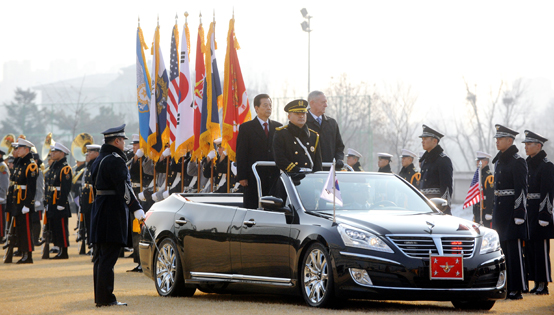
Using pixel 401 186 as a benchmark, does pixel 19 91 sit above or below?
above

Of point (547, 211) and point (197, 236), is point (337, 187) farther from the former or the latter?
point (547, 211)

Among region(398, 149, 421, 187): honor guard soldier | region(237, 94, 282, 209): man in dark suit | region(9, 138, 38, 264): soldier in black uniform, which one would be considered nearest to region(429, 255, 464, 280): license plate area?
region(237, 94, 282, 209): man in dark suit

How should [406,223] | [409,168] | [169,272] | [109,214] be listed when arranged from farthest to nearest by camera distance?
1. [409,168]
2. [169,272]
3. [109,214]
4. [406,223]

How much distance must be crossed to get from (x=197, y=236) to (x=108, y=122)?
54841 millimetres

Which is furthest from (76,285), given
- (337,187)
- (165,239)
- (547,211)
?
(547,211)

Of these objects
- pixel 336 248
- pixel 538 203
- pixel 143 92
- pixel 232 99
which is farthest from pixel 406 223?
pixel 143 92

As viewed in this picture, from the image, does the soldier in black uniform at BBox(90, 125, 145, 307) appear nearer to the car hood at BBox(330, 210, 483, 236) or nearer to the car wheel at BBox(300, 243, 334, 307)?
the car wheel at BBox(300, 243, 334, 307)

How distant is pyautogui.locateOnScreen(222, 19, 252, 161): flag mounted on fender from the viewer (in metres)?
15.7

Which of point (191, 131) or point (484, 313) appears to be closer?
point (484, 313)

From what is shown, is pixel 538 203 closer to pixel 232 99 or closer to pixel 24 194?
pixel 232 99

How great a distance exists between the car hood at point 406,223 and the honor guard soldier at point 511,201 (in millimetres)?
2378

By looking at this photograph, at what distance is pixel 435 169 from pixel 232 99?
5270mm

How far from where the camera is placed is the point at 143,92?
1812 cm

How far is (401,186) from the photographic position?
9.59m
